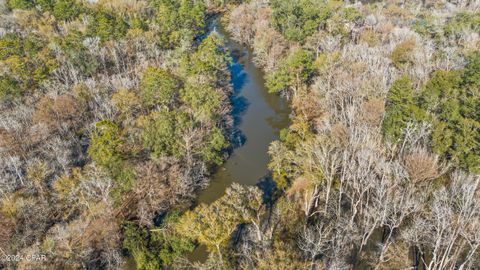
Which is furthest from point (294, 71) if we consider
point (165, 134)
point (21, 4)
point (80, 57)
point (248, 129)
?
point (21, 4)

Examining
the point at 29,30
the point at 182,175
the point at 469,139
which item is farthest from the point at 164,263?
the point at 29,30

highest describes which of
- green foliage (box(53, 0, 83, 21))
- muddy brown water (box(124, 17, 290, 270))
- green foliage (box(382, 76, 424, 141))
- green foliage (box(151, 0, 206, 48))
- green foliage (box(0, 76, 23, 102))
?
green foliage (box(53, 0, 83, 21))

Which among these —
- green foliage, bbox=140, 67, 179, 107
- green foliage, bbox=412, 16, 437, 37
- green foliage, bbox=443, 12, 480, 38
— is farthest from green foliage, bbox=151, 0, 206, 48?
green foliage, bbox=443, 12, 480, 38

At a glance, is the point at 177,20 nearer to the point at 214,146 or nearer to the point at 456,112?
the point at 214,146

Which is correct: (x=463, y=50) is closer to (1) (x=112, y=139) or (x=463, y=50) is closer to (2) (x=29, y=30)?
(1) (x=112, y=139)

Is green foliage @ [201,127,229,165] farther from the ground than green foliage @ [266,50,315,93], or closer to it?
closer to it

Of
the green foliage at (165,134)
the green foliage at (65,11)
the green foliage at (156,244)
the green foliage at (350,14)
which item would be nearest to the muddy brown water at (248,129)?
the green foliage at (156,244)

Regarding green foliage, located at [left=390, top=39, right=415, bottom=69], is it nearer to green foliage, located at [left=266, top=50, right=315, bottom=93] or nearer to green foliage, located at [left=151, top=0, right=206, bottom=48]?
green foliage, located at [left=266, top=50, right=315, bottom=93]

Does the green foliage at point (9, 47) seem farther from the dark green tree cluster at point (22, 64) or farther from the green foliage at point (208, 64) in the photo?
the green foliage at point (208, 64)
